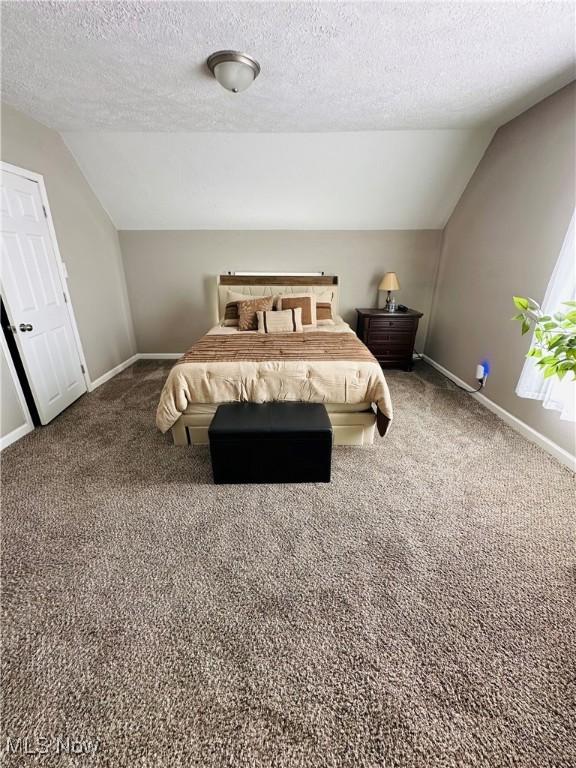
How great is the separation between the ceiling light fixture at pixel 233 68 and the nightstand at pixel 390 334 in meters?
2.53

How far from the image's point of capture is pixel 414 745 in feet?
3.17

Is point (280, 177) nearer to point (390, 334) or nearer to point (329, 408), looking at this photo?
point (390, 334)

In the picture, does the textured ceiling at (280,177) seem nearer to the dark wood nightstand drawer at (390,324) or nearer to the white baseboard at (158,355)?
the dark wood nightstand drawer at (390,324)

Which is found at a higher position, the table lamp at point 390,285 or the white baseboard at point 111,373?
the table lamp at point 390,285

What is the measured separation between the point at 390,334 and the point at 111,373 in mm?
3471

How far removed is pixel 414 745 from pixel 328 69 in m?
3.22

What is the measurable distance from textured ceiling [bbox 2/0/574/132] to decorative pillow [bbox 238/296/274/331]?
1583 millimetres

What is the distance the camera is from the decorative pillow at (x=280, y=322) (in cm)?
332

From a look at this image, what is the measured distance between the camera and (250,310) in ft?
11.6

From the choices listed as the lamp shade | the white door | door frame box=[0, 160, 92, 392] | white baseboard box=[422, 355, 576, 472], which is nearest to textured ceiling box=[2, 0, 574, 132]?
door frame box=[0, 160, 92, 392]

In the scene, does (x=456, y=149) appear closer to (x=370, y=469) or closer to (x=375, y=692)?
(x=370, y=469)

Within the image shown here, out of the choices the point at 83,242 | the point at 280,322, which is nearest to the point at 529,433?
the point at 280,322

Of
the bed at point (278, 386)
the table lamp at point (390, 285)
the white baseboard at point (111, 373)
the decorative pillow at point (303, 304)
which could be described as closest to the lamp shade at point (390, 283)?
the table lamp at point (390, 285)

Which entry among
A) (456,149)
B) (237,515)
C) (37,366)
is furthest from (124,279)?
(456,149)
